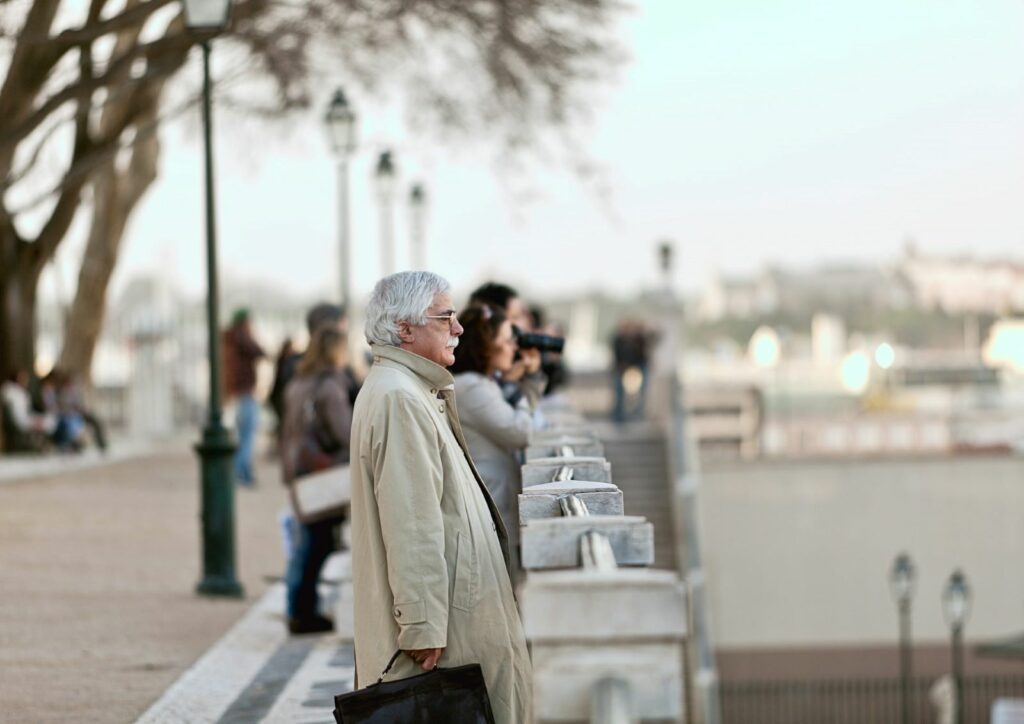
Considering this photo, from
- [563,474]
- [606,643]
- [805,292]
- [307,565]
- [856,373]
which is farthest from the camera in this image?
[805,292]

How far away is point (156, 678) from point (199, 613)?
2604 millimetres

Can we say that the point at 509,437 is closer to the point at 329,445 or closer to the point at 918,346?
the point at 329,445

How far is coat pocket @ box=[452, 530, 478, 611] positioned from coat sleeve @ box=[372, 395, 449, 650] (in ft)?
0.21

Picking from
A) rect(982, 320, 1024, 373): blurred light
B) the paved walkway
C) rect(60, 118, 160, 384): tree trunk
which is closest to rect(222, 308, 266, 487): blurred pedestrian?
the paved walkway

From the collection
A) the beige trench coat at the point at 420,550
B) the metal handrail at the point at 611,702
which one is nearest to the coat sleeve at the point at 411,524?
the beige trench coat at the point at 420,550

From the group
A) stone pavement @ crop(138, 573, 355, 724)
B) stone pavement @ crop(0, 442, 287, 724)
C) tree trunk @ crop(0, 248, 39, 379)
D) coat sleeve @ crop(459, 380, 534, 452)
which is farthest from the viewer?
tree trunk @ crop(0, 248, 39, 379)

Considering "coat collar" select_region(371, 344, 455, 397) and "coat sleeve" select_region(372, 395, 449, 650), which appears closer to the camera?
"coat sleeve" select_region(372, 395, 449, 650)

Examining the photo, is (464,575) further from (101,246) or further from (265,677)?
(101,246)

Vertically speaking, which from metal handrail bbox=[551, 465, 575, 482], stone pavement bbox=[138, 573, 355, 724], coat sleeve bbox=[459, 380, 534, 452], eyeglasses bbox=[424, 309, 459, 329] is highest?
eyeglasses bbox=[424, 309, 459, 329]

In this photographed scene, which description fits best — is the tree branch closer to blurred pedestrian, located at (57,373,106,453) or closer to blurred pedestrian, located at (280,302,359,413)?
blurred pedestrian, located at (57,373,106,453)

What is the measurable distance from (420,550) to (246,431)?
16292 mm

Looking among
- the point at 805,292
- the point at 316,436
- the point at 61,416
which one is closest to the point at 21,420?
the point at 61,416

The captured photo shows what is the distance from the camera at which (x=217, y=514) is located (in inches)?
484

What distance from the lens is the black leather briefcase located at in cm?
483
